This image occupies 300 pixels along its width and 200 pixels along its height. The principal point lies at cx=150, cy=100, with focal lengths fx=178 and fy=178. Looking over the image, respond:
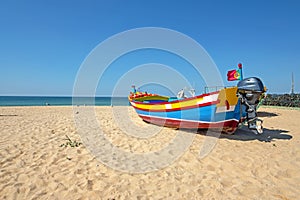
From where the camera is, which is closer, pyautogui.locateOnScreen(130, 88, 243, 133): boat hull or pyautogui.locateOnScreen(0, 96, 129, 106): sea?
pyautogui.locateOnScreen(130, 88, 243, 133): boat hull

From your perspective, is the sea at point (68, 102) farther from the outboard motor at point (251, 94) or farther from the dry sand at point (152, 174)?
the dry sand at point (152, 174)

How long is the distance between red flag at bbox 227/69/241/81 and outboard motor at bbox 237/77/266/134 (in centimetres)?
65

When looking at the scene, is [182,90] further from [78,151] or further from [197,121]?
[78,151]

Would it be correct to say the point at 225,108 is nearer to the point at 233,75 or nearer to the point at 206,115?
the point at 206,115

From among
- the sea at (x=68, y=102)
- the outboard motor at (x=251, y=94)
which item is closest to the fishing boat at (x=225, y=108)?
the outboard motor at (x=251, y=94)

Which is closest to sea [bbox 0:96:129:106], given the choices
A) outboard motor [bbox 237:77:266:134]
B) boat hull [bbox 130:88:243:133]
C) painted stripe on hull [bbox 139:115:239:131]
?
painted stripe on hull [bbox 139:115:239:131]

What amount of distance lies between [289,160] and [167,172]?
2782 mm

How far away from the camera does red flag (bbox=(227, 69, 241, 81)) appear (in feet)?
20.2

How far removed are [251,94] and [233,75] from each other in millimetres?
1265

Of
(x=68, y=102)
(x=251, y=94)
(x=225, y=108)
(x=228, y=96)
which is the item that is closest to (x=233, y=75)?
(x=251, y=94)

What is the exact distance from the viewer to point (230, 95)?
17.0 feet

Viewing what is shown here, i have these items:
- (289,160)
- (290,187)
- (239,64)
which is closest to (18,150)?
(290,187)

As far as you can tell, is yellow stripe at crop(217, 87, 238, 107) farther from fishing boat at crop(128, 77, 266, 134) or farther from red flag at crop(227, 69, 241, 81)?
red flag at crop(227, 69, 241, 81)

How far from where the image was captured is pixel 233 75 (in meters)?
6.38
